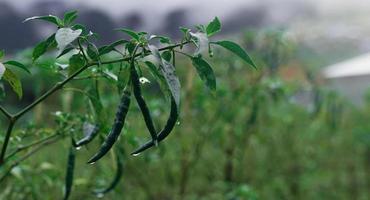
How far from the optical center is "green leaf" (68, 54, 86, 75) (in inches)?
49.3

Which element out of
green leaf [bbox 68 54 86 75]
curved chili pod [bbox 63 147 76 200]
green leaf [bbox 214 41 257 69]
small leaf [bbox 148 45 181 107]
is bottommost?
curved chili pod [bbox 63 147 76 200]

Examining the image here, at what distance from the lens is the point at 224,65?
3.69m

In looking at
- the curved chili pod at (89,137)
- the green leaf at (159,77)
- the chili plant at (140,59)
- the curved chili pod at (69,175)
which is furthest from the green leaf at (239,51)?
the curved chili pod at (69,175)

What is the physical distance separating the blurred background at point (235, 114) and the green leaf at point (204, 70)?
56.3 inches

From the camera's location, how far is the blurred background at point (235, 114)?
3.43 metres

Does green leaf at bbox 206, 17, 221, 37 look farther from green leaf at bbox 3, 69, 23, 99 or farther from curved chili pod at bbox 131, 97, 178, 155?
green leaf at bbox 3, 69, 23, 99

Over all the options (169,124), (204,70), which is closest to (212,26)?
(204,70)

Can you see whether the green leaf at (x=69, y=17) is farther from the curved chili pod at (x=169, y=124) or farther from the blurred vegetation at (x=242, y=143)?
the blurred vegetation at (x=242, y=143)

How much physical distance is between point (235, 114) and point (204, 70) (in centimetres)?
243

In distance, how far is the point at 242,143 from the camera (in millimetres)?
3852

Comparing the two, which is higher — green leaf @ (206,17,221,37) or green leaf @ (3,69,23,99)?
green leaf @ (206,17,221,37)

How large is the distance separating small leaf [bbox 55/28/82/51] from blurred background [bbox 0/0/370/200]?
147cm

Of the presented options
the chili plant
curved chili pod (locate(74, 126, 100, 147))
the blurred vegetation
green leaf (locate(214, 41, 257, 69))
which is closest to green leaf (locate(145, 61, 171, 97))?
the chili plant

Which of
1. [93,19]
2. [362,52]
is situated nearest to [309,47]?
[362,52]
